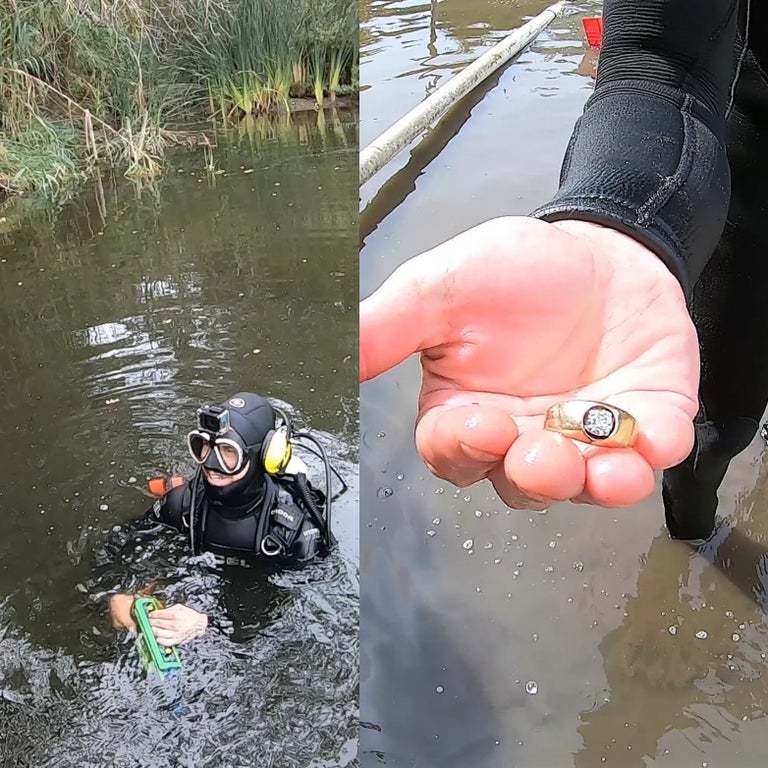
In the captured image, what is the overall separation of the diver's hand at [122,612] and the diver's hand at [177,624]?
47mm

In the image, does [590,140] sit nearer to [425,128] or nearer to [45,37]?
[425,128]

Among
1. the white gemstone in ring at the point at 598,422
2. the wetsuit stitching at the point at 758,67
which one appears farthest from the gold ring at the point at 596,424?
the wetsuit stitching at the point at 758,67

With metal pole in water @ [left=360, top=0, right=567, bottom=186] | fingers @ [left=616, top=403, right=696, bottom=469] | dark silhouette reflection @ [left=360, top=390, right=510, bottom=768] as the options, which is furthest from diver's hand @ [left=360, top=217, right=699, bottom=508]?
metal pole in water @ [left=360, top=0, right=567, bottom=186]

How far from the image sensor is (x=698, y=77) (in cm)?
80

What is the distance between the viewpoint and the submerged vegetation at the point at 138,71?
12.8ft

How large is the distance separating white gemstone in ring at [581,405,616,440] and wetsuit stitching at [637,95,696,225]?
0.20m

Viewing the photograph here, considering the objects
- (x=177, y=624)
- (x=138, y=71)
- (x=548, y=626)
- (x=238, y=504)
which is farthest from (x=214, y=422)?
(x=138, y=71)

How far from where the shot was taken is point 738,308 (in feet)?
3.73

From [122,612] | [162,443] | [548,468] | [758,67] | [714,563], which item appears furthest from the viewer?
[162,443]

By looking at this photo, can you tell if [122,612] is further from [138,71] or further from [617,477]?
[138,71]

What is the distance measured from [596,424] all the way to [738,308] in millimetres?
710

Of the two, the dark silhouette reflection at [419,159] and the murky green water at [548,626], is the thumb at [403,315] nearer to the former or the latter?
the murky green water at [548,626]

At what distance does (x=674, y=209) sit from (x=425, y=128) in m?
2.67

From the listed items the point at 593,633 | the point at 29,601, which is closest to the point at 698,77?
the point at 593,633
